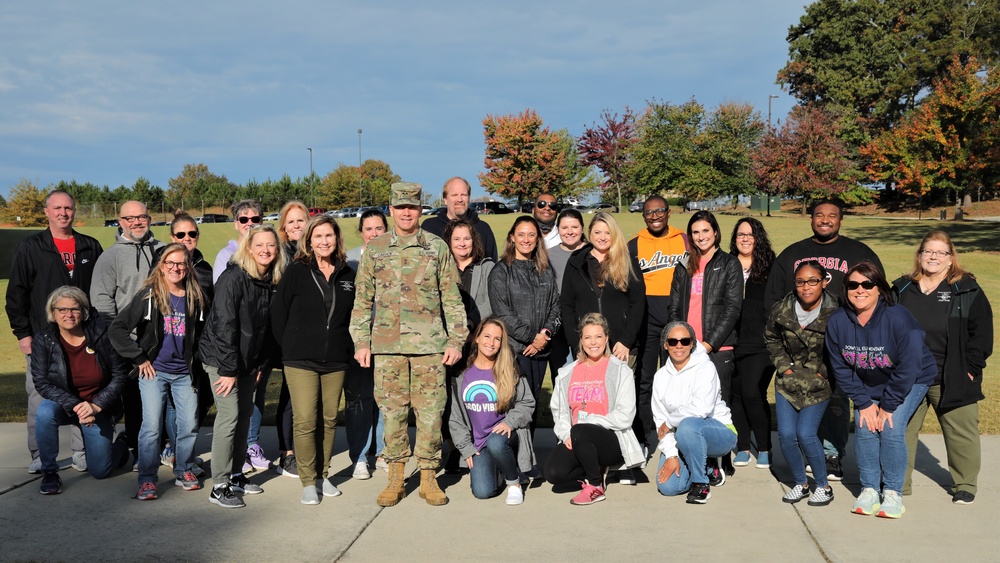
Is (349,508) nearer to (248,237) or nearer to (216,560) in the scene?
(216,560)

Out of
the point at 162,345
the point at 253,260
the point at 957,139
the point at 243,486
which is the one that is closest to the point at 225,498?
the point at 243,486

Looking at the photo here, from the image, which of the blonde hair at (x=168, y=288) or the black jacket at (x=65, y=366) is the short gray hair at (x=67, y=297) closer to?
the black jacket at (x=65, y=366)

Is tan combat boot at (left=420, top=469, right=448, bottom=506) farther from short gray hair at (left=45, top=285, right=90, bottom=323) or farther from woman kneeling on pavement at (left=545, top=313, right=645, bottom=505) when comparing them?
short gray hair at (left=45, top=285, right=90, bottom=323)

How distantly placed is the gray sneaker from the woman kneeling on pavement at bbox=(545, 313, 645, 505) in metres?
3.49

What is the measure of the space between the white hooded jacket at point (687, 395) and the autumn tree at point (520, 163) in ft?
165

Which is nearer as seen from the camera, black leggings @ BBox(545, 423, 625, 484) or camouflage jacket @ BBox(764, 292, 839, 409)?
camouflage jacket @ BBox(764, 292, 839, 409)

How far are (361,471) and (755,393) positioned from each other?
2.99m

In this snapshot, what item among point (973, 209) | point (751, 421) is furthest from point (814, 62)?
point (751, 421)

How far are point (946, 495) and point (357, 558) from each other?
3.87m

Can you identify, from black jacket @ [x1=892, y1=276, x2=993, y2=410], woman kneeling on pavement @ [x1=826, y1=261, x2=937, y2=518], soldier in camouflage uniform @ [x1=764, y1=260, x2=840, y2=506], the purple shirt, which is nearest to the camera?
woman kneeling on pavement @ [x1=826, y1=261, x2=937, y2=518]

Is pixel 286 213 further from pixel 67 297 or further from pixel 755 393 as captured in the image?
pixel 755 393

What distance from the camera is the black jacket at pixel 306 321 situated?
16.9 feet

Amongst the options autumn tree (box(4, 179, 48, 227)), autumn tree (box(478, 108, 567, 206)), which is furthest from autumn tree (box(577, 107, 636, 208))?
autumn tree (box(4, 179, 48, 227))

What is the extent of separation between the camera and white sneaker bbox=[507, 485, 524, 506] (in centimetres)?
518
